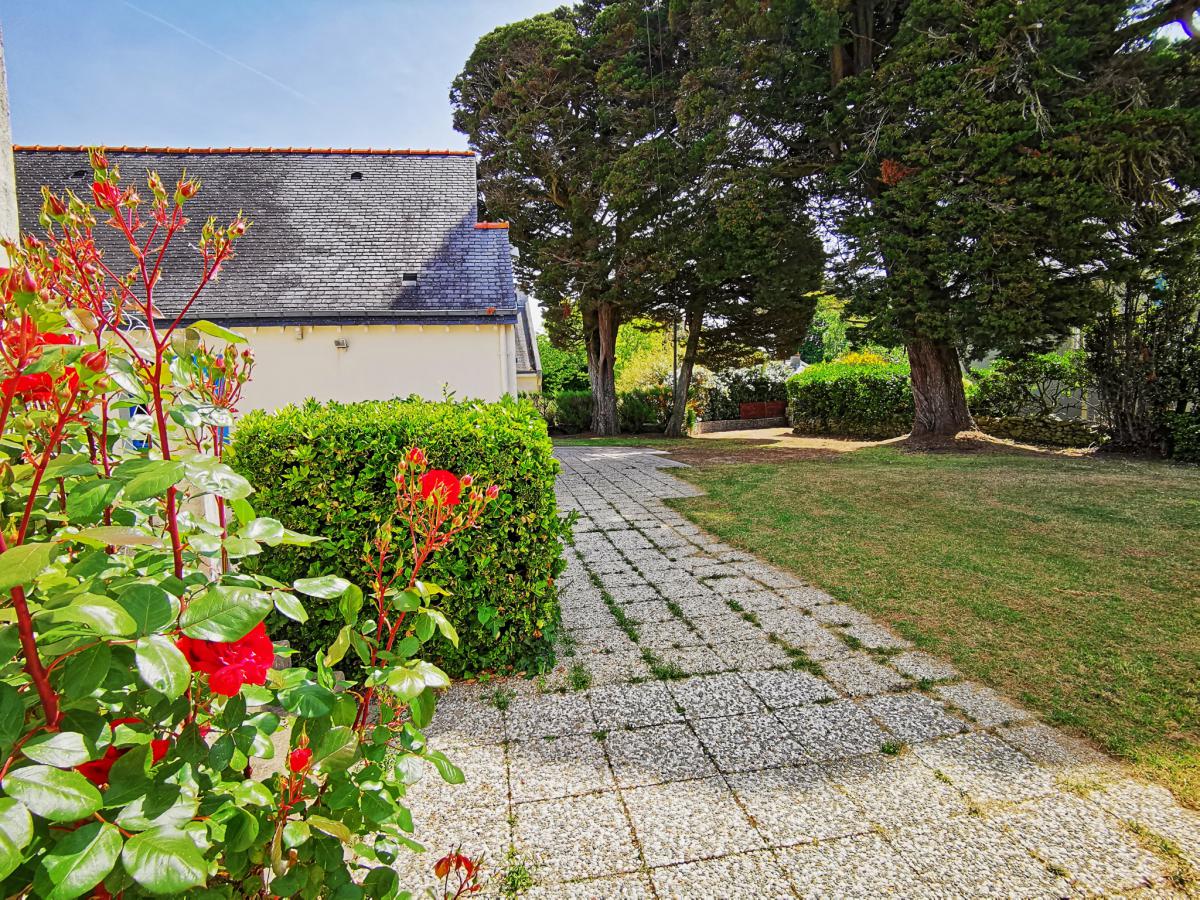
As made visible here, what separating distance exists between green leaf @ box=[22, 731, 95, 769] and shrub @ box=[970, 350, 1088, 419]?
13876 millimetres

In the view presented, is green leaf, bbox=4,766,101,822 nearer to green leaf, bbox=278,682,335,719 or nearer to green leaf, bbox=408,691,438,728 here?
green leaf, bbox=278,682,335,719

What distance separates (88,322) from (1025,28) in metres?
13.3

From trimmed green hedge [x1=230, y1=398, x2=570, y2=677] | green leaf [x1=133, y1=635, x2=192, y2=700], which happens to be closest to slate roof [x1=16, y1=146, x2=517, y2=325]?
trimmed green hedge [x1=230, y1=398, x2=570, y2=677]

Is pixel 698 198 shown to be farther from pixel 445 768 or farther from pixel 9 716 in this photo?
pixel 9 716

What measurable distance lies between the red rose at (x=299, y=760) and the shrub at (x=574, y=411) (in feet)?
69.1

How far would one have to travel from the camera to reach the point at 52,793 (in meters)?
0.60

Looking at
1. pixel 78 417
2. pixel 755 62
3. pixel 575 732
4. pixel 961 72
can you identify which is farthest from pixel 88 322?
pixel 755 62

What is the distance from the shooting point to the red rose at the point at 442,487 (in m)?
1.17

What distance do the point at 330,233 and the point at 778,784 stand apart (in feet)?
37.1

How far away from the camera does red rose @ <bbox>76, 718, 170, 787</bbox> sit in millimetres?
761

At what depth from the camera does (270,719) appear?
934mm

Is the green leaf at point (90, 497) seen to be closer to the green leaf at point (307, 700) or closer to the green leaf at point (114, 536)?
the green leaf at point (114, 536)

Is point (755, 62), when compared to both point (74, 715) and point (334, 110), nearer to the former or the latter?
point (334, 110)

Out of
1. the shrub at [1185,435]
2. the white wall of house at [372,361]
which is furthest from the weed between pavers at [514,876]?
the shrub at [1185,435]
